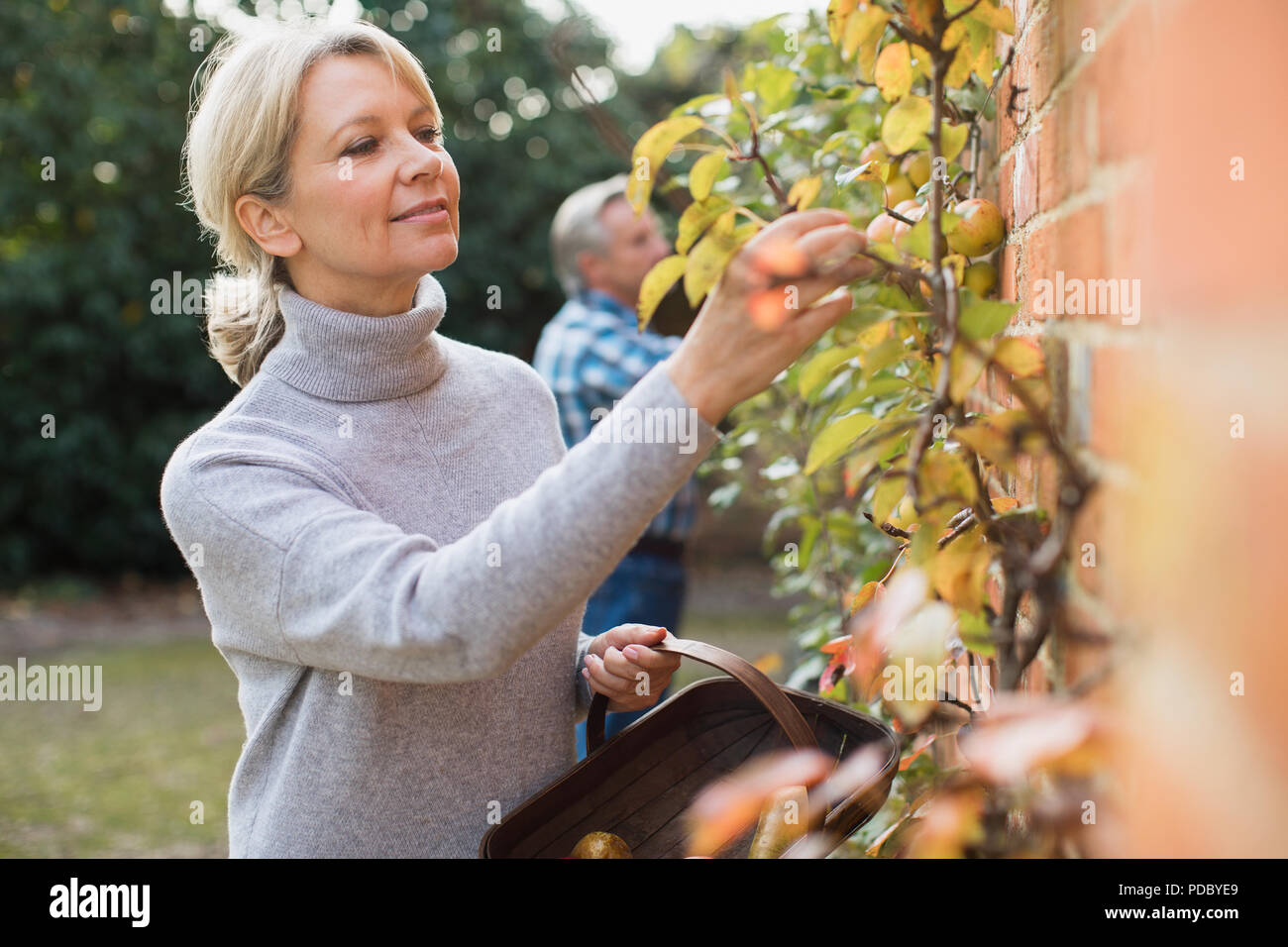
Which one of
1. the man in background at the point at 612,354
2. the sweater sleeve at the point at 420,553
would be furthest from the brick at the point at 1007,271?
the man in background at the point at 612,354

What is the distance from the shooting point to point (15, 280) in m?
7.95

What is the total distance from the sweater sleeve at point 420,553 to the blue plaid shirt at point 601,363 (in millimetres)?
2099

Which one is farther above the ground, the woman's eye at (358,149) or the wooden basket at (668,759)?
the woman's eye at (358,149)

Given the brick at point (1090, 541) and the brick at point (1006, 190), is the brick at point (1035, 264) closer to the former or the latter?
the brick at point (1006, 190)

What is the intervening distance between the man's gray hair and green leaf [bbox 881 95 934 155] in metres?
2.54

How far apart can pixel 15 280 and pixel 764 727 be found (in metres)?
8.25

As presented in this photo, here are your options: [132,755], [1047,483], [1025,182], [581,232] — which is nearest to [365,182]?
[1025,182]

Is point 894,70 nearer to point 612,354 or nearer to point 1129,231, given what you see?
point 1129,231

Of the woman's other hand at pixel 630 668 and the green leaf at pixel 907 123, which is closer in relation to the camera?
the green leaf at pixel 907 123

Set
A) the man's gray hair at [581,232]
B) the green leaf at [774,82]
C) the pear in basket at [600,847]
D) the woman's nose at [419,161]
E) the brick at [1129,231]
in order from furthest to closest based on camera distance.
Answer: the man's gray hair at [581,232] < the green leaf at [774,82] < the woman's nose at [419,161] < the pear in basket at [600,847] < the brick at [1129,231]

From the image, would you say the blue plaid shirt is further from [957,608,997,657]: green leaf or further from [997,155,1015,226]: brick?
[957,608,997,657]: green leaf

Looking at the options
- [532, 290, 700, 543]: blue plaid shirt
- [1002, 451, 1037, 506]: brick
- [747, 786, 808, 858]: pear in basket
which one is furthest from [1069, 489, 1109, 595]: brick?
[532, 290, 700, 543]: blue plaid shirt

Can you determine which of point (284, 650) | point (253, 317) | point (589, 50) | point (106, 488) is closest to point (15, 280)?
point (106, 488)

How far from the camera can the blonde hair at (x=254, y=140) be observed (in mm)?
1459
